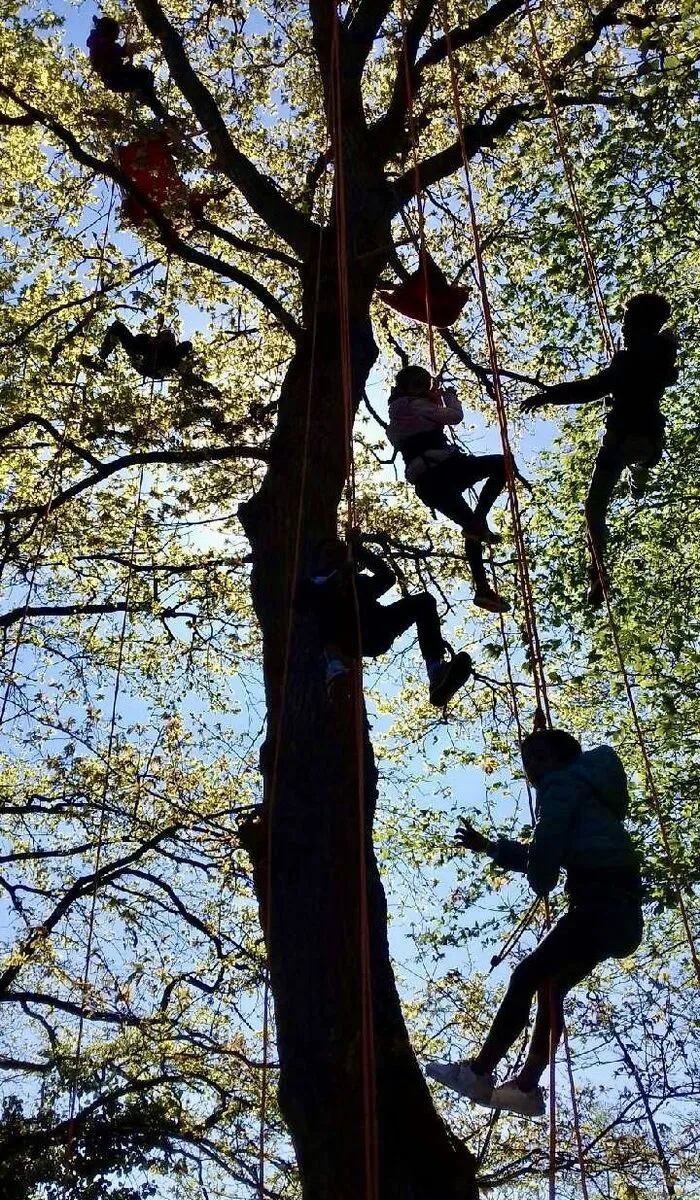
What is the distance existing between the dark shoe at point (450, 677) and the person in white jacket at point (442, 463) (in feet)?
1.87

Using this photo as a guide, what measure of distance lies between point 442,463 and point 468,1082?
8.66 feet

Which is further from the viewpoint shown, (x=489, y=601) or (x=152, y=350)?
(x=152, y=350)

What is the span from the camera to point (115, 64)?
23.1 ft

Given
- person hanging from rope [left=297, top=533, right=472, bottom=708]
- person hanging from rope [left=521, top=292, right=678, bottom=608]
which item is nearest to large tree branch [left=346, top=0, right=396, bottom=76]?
person hanging from rope [left=521, top=292, right=678, bottom=608]

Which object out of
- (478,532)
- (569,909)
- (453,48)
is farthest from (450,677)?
(453,48)

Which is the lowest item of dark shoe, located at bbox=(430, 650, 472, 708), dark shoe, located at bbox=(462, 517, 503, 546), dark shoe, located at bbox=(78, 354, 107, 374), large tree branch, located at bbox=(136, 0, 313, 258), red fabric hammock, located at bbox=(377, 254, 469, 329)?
dark shoe, located at bbox=(430, 650, 472, 708)

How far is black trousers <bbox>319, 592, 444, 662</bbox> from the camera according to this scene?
4.34 metres

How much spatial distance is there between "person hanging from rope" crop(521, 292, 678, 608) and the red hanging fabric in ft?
11.0

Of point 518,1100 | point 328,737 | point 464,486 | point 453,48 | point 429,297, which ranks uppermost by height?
point 453,48

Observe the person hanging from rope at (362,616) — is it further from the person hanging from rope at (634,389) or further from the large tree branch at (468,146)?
the large tree branch at (468,146)

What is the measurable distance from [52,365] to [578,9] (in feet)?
16.5

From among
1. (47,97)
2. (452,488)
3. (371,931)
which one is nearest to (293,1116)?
(371,931)

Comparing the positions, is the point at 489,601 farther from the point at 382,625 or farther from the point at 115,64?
the point at 115,64

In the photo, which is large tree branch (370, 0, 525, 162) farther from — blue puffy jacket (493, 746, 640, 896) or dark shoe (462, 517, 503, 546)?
blue puffy jacket (493, 746, 640, 896)
